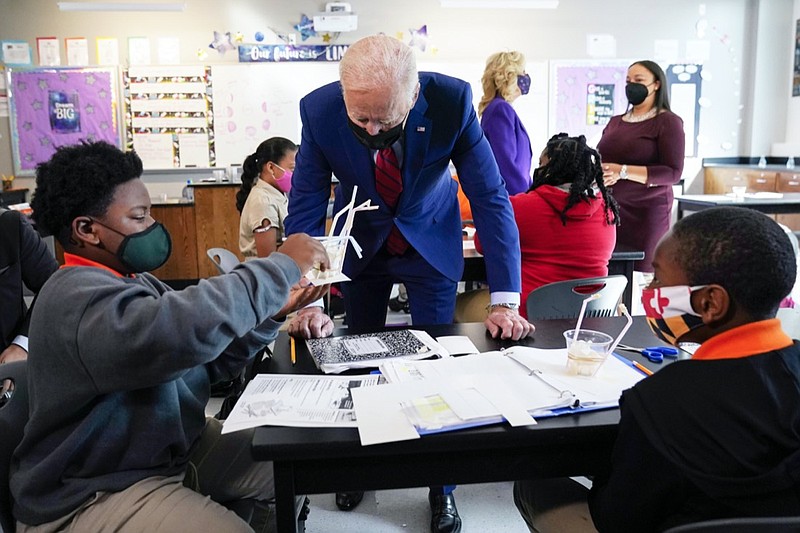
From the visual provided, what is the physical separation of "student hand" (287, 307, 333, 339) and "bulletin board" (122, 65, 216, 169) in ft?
16.6

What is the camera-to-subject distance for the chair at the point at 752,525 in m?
0.74

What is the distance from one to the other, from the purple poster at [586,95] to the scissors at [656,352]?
532 centimetres

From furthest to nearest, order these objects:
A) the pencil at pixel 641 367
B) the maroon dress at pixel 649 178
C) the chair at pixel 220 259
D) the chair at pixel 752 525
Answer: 1. the maroon dress at pixel 649 178
2. the chair at pixel 220 259
3. the pencil at pixel 641 367
4. the chair at pixel 752 525

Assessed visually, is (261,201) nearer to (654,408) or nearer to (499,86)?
(499,86)

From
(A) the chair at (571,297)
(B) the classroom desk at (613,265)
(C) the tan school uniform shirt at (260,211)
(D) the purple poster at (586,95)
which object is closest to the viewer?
(A) the chair at (571,297)

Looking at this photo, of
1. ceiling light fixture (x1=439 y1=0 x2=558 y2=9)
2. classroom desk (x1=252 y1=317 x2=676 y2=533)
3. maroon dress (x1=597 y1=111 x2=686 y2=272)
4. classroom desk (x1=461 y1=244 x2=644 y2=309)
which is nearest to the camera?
classroom desk (x1=252 y1=317 x2=676 y2=533)

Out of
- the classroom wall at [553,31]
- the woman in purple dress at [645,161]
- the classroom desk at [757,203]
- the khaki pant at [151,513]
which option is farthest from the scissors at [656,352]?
the classroom wall at [553,31]

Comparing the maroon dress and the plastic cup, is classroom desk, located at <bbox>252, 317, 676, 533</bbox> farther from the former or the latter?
the maroon dress

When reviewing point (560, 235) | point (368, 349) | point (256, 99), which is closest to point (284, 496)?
point (368, 349)

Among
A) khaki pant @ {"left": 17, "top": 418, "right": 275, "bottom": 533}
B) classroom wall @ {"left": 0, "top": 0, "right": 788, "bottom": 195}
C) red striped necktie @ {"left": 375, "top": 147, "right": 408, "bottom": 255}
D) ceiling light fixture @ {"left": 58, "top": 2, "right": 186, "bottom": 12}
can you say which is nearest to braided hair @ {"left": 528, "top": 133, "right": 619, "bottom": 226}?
red striped necktie @ {"left": 375, "top": 147, "right": 408, "bottom": 255}

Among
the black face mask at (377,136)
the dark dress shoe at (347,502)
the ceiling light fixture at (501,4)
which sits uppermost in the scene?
the ceiling light fixture at (501,4)

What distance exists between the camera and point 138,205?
118cm

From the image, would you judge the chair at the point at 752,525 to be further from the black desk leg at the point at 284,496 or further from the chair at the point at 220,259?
the chair at the point at 220,259

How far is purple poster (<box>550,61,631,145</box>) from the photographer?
6.30 metres
